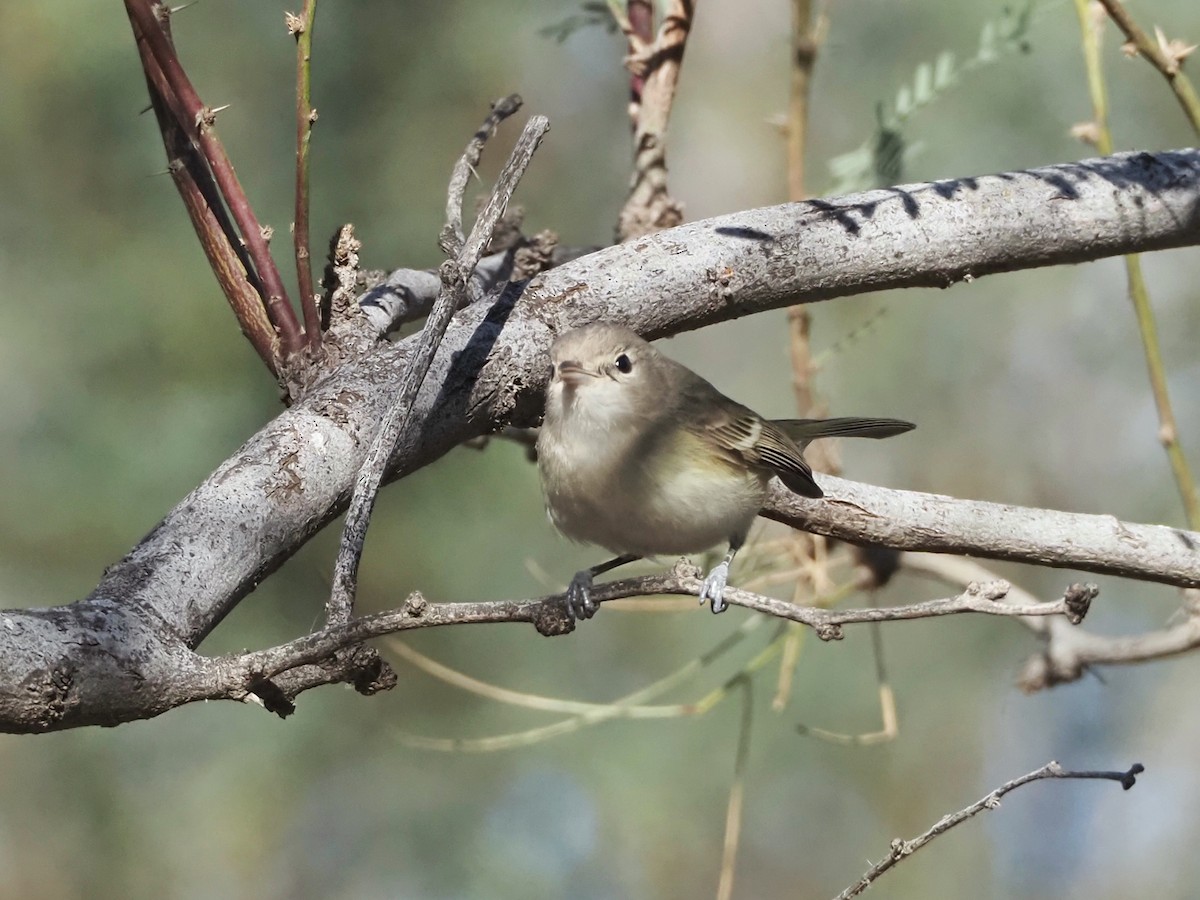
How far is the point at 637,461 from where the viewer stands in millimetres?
2637

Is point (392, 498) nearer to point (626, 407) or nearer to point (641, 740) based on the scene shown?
point (641, 740)

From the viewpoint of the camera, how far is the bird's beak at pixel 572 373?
2.44 m

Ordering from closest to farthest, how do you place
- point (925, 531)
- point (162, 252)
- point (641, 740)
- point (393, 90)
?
1. point (925, 531)
2. point (162, 252)
3. point (393, 90)
4. point (641, 740)

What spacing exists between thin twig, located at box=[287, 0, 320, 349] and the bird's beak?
0.49 metres

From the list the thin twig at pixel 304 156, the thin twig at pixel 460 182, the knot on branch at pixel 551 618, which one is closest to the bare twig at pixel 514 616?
the knot on branch at pixel 551 618

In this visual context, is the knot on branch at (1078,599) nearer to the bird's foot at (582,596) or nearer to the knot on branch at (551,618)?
the knot on branch at (551,618)

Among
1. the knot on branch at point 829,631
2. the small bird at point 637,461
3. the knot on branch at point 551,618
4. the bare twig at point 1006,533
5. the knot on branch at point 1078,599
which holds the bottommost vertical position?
the knot on branch at point 1078,599

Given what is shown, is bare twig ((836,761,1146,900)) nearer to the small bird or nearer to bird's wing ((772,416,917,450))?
the small bird

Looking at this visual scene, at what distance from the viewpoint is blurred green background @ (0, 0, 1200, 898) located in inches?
Answer: 196

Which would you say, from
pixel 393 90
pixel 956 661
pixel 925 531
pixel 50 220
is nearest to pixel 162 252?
pixel 50 220

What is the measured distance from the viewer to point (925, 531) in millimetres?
2473

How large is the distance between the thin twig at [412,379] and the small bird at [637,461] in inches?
18.5

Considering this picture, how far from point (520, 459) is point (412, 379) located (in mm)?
3749

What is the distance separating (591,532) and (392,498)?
2816 mm
